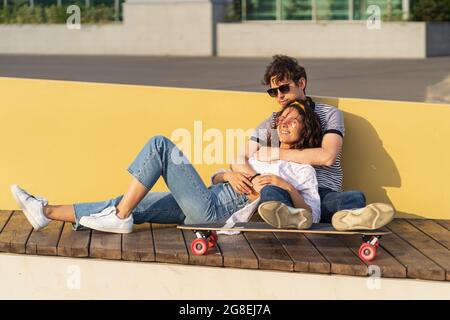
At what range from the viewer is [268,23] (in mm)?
24484

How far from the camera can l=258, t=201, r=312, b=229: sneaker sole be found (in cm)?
560

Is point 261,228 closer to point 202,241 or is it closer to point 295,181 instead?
point 202,241

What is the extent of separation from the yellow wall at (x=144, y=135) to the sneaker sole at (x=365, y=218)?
1.29m

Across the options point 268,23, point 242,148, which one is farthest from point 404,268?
point 268,23

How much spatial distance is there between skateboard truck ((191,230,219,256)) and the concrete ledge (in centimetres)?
10

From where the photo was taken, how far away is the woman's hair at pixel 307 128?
630 cm

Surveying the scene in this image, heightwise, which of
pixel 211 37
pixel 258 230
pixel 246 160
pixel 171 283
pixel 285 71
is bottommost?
pixel 171 283

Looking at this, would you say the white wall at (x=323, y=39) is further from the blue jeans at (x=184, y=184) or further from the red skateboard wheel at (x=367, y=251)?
the red skateboard wheel at (x=367, y=251)

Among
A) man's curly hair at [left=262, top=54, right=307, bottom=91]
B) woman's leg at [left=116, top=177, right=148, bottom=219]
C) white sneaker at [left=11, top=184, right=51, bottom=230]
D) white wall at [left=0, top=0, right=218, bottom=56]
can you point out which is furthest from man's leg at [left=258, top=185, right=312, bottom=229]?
white wall at [left=0, top=0, right=218, bottom=56]

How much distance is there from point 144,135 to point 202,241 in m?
1.57

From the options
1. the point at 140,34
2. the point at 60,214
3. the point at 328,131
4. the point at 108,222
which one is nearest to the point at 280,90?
the point at 328,131

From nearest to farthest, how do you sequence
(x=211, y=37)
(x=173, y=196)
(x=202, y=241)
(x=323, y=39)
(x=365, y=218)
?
(x=365, y=218)
(x=202, y=241)
(x=173, y=196)
(x=323, y=39)
(x=211, y=37)

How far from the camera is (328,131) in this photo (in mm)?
6379
